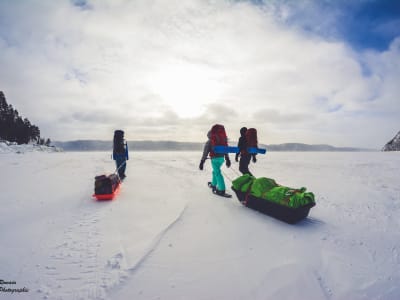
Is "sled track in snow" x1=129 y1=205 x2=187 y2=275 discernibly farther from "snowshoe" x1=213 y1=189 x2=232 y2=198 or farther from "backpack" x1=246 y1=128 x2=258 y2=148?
"backpack" x1=246 y1=128 x2=258 y2=148

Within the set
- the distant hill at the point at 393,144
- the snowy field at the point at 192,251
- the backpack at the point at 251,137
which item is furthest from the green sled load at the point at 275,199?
the distant hill at the point at 393,144

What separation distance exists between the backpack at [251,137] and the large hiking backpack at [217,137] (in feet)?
4.99

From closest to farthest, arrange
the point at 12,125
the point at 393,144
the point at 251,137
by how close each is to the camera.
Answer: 1. the point at 251,137
2. the point at 12,125
3. the point at 393,144

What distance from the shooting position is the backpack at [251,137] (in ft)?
26.1

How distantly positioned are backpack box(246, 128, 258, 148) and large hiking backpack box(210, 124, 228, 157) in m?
1.52

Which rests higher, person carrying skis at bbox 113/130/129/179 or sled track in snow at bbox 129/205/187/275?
person carrying skis at bbox 113/130/129/179

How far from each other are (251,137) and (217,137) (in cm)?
200

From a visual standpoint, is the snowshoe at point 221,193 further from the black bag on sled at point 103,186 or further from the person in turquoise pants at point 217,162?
the black bag on sled at point 103,186

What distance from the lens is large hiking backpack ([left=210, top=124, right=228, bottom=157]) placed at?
263 inches

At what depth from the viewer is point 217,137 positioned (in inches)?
263

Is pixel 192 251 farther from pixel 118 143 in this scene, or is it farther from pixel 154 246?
pixel 118 143

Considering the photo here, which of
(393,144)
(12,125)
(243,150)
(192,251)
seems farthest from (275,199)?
(393,144)

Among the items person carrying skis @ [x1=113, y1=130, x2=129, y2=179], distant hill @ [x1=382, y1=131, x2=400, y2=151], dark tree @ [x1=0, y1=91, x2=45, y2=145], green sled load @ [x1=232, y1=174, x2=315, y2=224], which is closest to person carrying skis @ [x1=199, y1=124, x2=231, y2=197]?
green sled load @ [x1=232, y1=174, x2=315, y2=224]

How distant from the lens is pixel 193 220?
15.4ft
